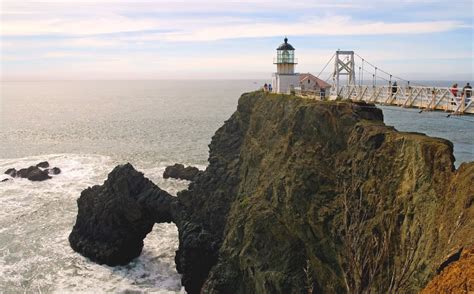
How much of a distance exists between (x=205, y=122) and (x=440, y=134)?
55.7 meters

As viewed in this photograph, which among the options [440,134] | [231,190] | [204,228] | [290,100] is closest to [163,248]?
[204,228]

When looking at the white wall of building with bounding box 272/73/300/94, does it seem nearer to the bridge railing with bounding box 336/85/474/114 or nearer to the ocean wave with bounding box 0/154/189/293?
the bridge railing with bounding box 336/85/474/114

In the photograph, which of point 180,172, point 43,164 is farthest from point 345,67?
point 43,164

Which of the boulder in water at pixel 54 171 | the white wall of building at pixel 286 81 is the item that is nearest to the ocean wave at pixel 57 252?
the boulder in water at pixel 54 171

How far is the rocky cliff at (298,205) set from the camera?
1593 cm

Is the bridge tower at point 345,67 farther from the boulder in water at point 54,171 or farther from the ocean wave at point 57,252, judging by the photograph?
the boulder in water at point 54,171

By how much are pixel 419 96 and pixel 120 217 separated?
2251cm

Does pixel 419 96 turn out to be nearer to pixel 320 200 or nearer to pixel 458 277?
pixel 320 200

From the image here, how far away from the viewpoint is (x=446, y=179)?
17.2 meters

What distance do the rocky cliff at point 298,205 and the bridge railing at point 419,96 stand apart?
2033mm

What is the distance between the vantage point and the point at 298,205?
24922mm

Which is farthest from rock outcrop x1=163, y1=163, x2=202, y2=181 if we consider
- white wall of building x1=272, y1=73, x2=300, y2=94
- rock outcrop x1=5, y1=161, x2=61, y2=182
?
white wall of building x1=272, y1=73, x2=300, y2=94

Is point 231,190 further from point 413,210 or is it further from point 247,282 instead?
point 413,210

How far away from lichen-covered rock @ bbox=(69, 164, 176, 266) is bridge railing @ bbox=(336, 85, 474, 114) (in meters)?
16.3
